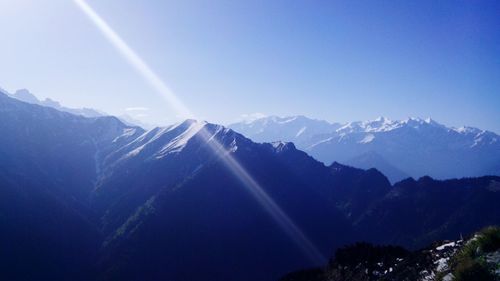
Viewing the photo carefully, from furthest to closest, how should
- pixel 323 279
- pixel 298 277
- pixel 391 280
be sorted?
pixel 298 277, pixel 323 279, pixel 391 280

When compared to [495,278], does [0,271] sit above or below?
above

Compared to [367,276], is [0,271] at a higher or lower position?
higher

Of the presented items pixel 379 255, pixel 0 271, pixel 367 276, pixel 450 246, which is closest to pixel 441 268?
pixel 450 246

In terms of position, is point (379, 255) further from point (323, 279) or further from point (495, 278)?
point (495, 278)

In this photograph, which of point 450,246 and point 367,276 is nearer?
point 450,246

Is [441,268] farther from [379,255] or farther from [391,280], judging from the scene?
[379,255]

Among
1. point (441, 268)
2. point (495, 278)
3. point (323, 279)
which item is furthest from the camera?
point (323, 279)

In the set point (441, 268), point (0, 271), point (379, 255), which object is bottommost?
point (379, 255)

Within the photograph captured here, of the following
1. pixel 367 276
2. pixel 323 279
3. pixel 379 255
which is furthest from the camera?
pixel 323 279

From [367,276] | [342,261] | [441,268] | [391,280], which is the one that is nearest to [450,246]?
[391,280]
